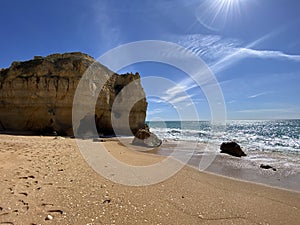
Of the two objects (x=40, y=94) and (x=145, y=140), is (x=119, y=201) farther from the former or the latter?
(x=40, y=94)

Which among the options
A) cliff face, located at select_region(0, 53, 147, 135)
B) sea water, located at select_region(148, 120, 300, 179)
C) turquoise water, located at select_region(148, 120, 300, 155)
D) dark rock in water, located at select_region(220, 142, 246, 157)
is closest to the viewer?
sea water, located at select_region(148, 120, 300, 179)

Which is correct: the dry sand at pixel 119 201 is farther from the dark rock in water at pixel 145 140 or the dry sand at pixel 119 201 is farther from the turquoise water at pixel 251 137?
the turquoise water at pixel 251 137

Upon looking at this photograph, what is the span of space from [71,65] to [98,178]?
58.0 ft

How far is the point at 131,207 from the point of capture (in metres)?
3.49

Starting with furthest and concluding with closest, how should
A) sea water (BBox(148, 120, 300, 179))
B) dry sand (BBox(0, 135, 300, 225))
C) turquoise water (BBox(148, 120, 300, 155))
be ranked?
turquoise water (BBox(148, 120, 300, 155)), sea water (BBox(148, 120, 300, 179)), dry sand (BBox(0, 135, 300, 225))

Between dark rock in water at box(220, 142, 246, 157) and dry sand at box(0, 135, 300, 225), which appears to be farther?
dark rock in water at box(220, 142, 246, 157)

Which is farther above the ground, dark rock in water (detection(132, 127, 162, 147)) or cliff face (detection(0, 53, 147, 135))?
cliff face (detection(0, 53, 147, 135))

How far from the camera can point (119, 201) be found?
12.1ft

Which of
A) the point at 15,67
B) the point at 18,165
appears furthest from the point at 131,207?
the point at 15,67

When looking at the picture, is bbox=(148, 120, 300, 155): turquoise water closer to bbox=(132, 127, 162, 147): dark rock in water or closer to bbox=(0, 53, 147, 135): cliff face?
bbox=(132, 127, 162, 147): dark rock in water

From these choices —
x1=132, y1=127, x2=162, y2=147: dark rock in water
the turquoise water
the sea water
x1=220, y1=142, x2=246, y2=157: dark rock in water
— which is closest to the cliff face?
x1=132, y1=127, x2=162, y2=147: dark rock in water

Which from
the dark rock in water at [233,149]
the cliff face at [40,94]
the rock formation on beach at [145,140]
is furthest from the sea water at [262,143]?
the cliff face at [40,94]

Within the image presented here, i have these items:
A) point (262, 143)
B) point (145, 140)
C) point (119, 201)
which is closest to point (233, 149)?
point (145, 140)

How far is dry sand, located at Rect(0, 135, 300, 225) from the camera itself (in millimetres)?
3050
